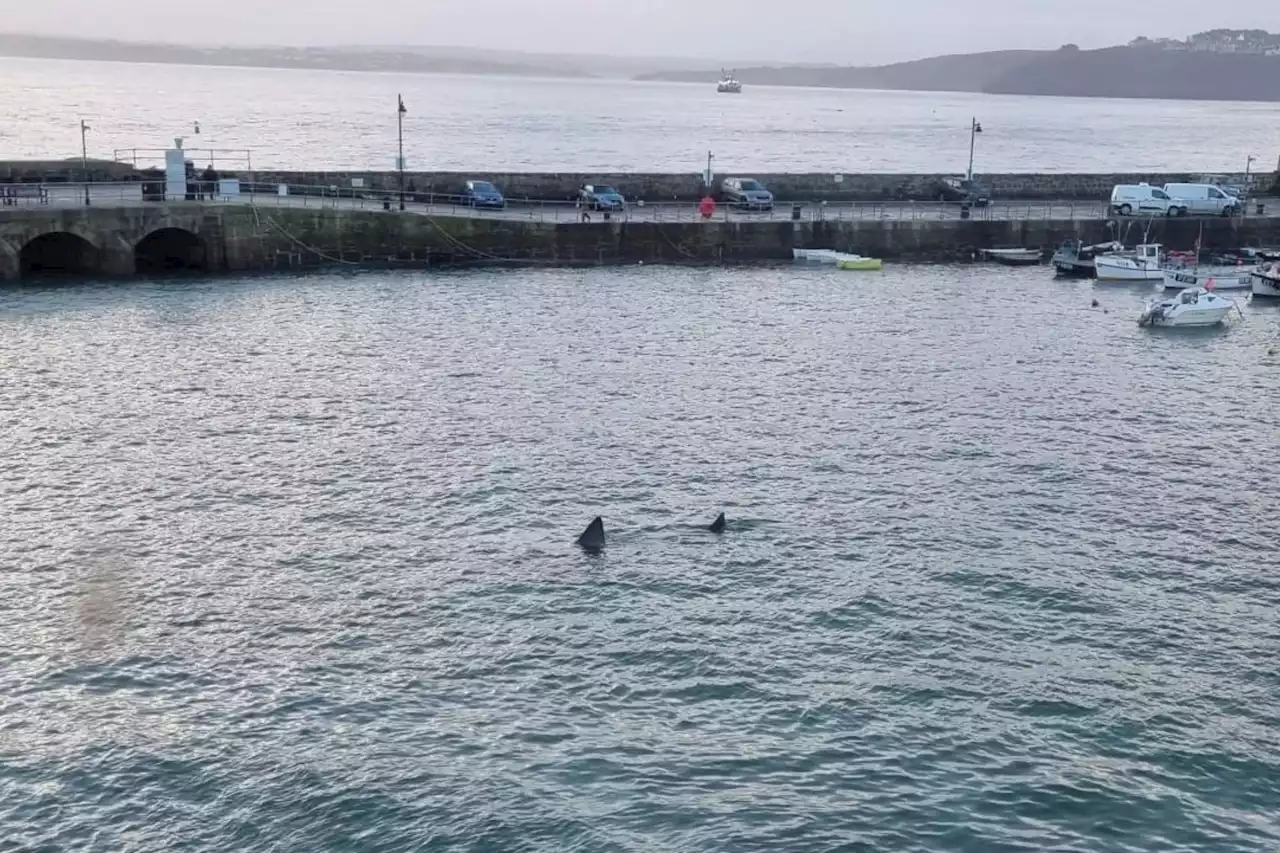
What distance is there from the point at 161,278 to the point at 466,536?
31802mm

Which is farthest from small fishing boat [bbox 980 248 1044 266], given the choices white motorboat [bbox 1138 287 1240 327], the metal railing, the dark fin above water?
the dark fin above water

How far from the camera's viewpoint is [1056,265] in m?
64.0

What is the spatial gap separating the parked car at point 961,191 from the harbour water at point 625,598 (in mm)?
30612

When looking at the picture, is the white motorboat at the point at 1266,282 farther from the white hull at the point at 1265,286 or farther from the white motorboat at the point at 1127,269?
the white motorboat at the point at 1127,269

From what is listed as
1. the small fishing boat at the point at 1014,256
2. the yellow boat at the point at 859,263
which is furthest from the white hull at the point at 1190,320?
the yellow boat at the point at 859,263

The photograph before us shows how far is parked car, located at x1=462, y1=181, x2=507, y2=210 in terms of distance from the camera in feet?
213

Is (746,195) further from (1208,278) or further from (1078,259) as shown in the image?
(1208,278)

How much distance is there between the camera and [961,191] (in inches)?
2982

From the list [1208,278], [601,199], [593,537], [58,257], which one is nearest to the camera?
[593,537]

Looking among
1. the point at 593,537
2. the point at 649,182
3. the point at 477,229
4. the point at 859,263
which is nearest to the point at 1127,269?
the point at 859,263

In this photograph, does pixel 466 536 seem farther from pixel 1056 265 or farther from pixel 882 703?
pixel 1056 265

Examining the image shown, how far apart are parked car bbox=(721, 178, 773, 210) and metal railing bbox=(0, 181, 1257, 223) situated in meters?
0.49

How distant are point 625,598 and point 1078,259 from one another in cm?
4468

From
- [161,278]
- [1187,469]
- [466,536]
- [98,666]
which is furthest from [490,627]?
[161,278]
